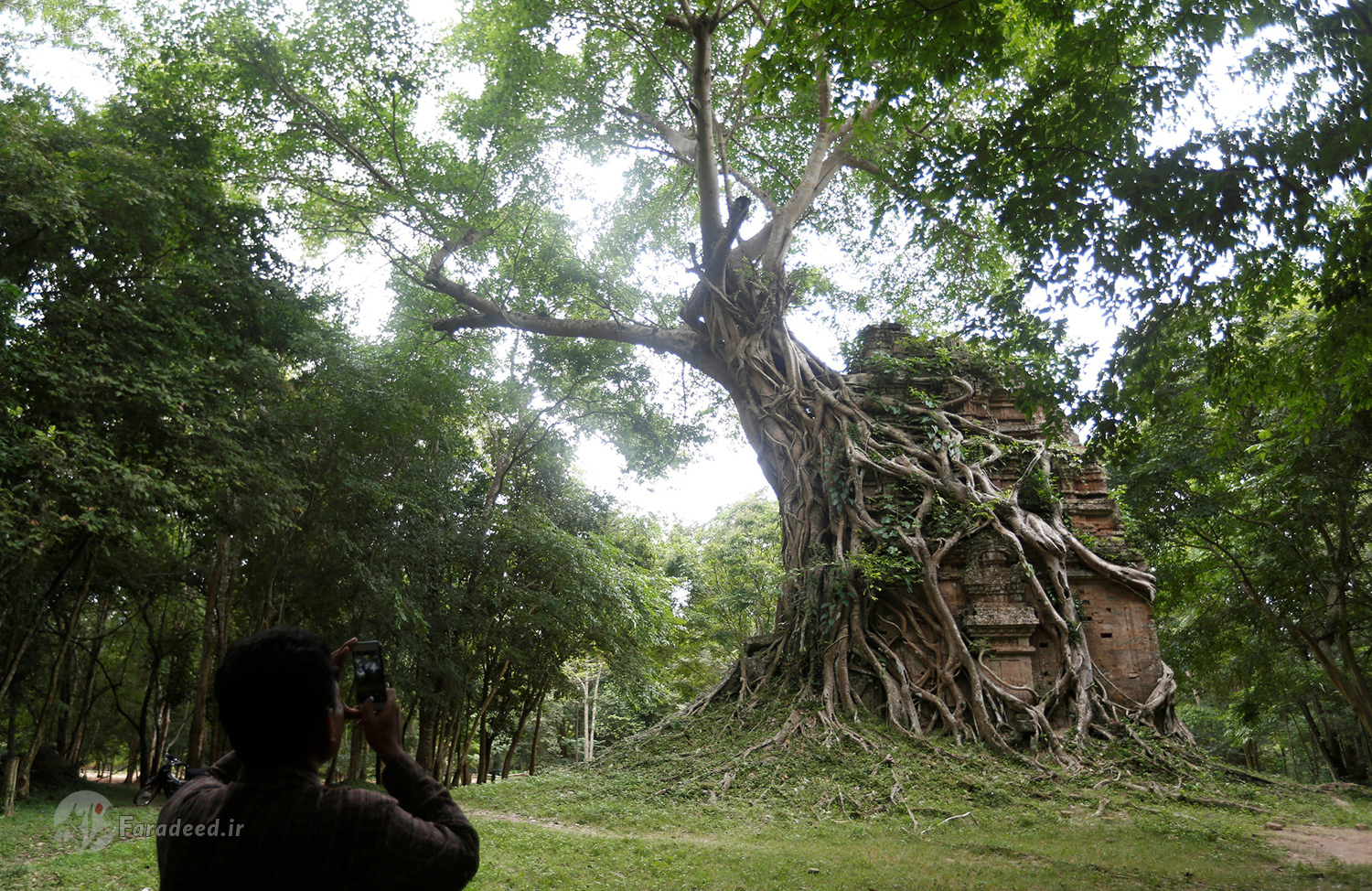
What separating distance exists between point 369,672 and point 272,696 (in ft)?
0.61

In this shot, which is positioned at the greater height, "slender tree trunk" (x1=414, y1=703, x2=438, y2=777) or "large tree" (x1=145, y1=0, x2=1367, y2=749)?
"large tree" (x1=145, y1=0, x2=1367, y2=749)

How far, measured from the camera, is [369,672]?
5.03 ft

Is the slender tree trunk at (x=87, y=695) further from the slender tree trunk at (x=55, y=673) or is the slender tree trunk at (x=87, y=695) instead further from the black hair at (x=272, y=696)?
the black hair at (x=272, y=696)

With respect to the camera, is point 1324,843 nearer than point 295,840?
No

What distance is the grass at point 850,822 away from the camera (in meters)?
4.18

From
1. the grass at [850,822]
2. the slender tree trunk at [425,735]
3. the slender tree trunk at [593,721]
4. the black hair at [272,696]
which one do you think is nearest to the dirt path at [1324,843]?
the grass at [850,822]

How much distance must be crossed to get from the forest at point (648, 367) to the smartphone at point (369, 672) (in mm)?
4348

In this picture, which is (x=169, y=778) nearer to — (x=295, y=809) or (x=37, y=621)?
(x=295, y=809)

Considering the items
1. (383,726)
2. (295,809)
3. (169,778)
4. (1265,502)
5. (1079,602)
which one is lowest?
(169,778)

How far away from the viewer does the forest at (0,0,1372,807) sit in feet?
16.0

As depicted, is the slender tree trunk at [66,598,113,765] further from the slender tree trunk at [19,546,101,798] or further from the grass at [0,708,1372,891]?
the grass at [0,708,1372,891]

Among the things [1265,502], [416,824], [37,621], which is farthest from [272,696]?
[1265,502]

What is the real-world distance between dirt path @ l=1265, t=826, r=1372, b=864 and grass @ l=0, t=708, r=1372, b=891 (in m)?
0.13

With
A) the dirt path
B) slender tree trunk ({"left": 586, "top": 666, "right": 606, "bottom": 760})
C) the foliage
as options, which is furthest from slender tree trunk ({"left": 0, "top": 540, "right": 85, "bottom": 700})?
slender tree trunk ({"left": 586, "top": 666, "right": 606, "bottom": 760})
